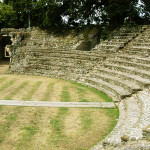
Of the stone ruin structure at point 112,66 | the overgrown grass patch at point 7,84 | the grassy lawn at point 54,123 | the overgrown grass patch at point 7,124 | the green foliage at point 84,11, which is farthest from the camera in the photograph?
the green foliage at point 84,11

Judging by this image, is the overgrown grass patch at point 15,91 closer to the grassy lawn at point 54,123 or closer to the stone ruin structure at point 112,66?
the grassy lawn at point 54,123

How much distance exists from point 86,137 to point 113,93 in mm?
4826

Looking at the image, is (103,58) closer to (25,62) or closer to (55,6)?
(25,62)

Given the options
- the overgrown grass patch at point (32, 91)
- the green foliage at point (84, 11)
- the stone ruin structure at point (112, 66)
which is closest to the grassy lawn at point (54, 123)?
the overgrown grass patch at point (32, 91)

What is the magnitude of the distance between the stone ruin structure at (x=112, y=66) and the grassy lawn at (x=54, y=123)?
68cm

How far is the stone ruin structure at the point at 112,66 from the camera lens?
722 cm

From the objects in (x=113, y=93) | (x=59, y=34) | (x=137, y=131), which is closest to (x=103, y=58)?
(x=113, y=93)

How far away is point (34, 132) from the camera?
24.0ft

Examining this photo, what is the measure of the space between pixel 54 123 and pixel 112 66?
7.21 metres

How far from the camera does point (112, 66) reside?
14.2 m

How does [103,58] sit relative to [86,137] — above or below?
above

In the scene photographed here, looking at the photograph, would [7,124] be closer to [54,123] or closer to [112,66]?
[54,123]

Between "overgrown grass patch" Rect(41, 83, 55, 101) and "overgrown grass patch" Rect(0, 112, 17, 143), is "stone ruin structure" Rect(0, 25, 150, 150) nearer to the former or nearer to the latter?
"overgrown grass patch" Rect(41, 83, 55, 101)

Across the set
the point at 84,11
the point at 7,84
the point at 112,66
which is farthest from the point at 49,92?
the point at 84,11
